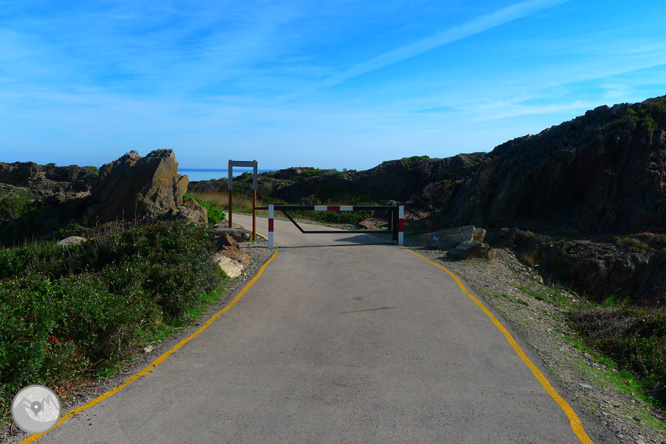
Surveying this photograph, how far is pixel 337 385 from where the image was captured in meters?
5.49

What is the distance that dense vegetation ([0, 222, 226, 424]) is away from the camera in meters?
5.06

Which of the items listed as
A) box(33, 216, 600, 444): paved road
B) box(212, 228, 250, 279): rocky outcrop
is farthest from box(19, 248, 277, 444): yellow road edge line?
box(212, 228, 250, 279): rocky outcrop

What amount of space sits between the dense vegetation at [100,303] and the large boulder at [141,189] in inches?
284

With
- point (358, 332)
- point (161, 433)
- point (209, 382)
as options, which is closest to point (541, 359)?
point (358, 332)

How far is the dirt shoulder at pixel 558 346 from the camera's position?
492cm

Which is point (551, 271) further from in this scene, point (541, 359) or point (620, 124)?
point (541, 359)

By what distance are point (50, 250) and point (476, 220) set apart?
15.9 meters

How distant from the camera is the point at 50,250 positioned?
1172cm

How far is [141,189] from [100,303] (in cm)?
1336

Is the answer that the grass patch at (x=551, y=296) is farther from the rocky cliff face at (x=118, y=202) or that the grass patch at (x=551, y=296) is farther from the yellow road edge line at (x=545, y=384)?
the rocky cliff face at (x=118, y=202)

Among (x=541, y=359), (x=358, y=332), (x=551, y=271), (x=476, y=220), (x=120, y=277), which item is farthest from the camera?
(x=476, y=220)

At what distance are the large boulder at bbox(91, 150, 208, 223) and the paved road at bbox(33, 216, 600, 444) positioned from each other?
10.4m

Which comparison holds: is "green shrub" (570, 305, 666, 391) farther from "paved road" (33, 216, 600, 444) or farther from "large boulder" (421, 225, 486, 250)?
"large boulder" (421, 225, 486, 250)

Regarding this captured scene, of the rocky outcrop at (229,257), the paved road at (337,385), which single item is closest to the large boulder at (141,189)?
the rocky outcrop at (229,257)
